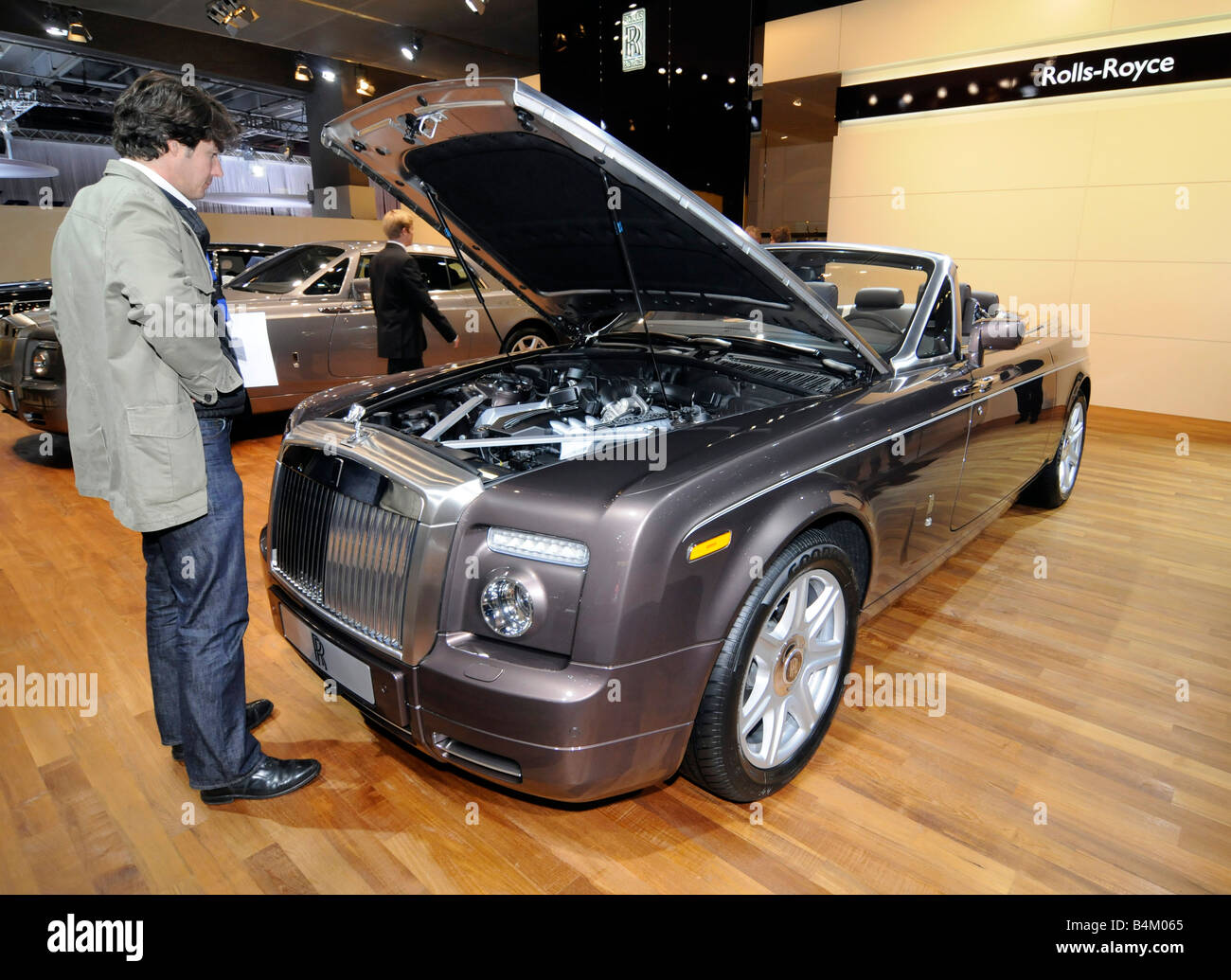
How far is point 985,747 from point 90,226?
106 inches

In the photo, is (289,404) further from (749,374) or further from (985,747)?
(985,747)

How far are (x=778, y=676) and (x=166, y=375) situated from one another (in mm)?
1620

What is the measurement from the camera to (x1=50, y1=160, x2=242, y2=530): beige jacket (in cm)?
148

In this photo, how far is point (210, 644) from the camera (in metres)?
1.79

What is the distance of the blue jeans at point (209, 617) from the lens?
1.73m

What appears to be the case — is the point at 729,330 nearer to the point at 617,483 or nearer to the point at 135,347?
the point at 617,483

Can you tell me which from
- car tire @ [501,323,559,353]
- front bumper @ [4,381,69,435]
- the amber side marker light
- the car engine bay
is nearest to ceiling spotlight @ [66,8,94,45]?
front bumper @ [4,381,69,435]

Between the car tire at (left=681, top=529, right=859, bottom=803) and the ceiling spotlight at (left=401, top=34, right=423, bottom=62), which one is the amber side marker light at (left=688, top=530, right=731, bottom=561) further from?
the ceiling spotlight at (left=401, top=34, right=423, bottom=62)

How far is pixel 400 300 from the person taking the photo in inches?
183

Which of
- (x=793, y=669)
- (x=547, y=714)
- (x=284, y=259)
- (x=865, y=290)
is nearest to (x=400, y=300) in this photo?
(x=284, y=259)

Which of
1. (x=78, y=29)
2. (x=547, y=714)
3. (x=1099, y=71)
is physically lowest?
(x=547, y=714)

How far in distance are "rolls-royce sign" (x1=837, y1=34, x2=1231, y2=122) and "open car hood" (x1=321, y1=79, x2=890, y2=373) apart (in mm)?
6636

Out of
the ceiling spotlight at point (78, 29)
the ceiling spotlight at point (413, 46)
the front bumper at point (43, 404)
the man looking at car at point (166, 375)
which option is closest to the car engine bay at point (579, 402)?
the man looking at car at point (166, 375)

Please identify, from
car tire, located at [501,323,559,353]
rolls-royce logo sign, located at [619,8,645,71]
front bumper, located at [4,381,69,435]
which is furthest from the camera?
rolls-royce logo sign, located at [619,8,645,71]
